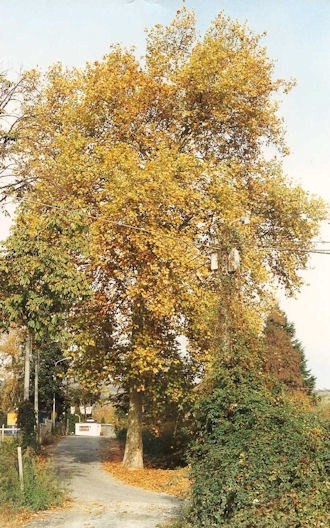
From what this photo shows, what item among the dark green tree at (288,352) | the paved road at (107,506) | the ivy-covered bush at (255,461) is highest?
the dark green tree at (288,352)

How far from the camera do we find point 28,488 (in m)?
14.2

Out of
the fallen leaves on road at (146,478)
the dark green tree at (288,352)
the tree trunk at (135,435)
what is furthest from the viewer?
the dark green tree at (288,352)

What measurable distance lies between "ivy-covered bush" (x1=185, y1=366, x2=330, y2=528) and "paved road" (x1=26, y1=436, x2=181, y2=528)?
2.88m

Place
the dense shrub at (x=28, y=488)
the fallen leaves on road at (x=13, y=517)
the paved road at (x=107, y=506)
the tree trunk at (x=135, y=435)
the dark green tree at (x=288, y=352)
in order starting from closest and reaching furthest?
the fallen leaves on road at (x=13, y=517) < the paved road at (x=107, y=506) < the dense shrub at (x=28, y=488) < the tree trunk at (x=135, y=435) < the dark green tree at (x=288, y=352)

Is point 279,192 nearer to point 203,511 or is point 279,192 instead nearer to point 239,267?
point 239,267

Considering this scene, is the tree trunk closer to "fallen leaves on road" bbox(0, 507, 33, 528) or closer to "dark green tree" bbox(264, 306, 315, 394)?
"fallen leaves on road" bbox(0, 507, 33, 528)

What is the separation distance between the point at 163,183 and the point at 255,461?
38.7ft

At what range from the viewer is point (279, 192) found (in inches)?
909

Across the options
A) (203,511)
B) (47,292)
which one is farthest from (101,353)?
(203,511)

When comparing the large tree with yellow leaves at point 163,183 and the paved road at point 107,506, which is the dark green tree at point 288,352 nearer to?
the large tree with yellow leaves at point 163,183

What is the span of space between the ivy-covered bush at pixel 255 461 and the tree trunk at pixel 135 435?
13.5 meters

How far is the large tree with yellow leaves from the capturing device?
19.5 metres

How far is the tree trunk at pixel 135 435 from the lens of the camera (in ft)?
77.8

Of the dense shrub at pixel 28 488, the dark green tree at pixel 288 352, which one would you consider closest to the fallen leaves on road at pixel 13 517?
the dense shrub at pixel 28 488
